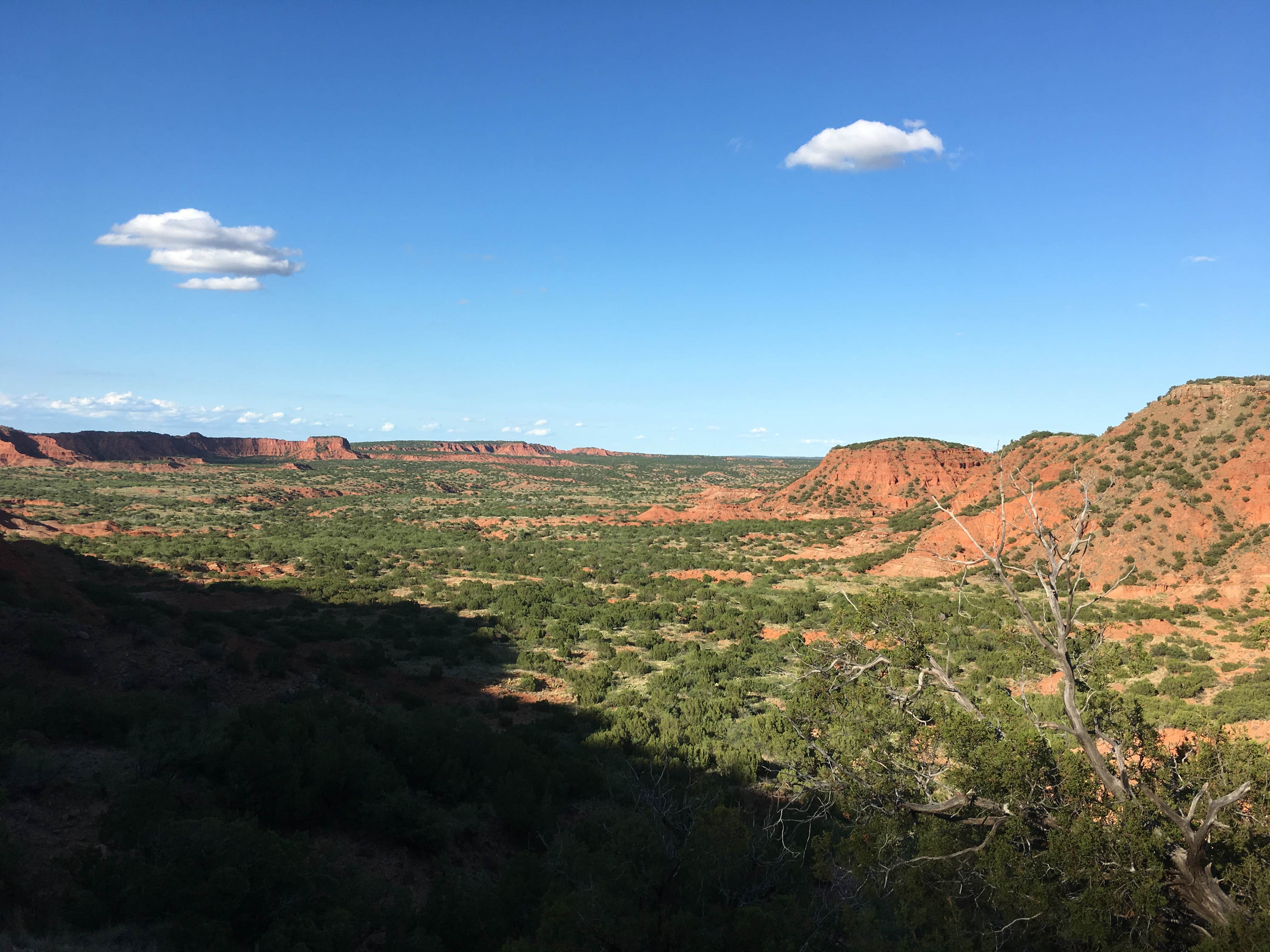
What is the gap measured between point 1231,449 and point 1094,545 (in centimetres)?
878

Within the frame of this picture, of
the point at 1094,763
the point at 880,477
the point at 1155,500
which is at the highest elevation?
the point at 880,477

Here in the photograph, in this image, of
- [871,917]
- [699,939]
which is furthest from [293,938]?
[871,917]

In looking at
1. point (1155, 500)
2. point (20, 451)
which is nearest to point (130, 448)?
point (20, 451)

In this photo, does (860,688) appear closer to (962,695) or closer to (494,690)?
(962,695)

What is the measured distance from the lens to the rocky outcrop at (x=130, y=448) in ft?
409

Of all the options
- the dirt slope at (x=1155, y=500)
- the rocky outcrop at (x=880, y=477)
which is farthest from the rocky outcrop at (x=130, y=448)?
the dirt slope at (x=1155, y=500)

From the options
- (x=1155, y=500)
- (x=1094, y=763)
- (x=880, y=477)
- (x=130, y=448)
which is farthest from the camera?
(x=130, y=448)

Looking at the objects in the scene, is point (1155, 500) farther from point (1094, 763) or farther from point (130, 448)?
point (130, 448)

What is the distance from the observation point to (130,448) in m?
146

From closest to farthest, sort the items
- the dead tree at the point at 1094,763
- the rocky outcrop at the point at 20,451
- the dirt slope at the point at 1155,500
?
the dead tree at the point at 1094,763 → the dirt slope at the point at 1155,500 → the rocky outcrop at the point at 20,451

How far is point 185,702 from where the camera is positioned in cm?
1343

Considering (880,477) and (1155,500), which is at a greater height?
(880,477)

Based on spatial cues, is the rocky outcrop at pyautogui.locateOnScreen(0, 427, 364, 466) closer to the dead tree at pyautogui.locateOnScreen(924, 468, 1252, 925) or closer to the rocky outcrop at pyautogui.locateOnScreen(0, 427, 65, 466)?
the rocky outcrop at pyautogui.locateOnScreen(0, 427, 65, 466)

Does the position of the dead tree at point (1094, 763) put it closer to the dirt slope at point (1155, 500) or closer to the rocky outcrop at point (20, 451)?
the dirt slope at point (1155, 500)
